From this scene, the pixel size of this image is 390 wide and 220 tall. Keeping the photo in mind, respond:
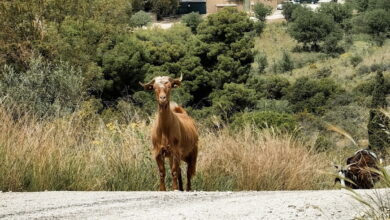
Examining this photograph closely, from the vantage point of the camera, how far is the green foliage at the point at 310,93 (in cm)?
5141

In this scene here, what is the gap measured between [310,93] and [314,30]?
28.8 meters

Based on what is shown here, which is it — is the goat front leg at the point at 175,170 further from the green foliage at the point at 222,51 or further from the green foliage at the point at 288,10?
the green foliage at the point at 288,10

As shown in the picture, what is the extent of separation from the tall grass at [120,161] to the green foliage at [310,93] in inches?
1603

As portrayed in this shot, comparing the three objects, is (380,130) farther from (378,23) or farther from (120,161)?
(378,23)

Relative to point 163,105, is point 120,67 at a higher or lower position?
lower

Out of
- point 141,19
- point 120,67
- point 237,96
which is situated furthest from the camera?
point 141,19

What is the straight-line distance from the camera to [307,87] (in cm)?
Result: 5409

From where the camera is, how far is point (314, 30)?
81.4m

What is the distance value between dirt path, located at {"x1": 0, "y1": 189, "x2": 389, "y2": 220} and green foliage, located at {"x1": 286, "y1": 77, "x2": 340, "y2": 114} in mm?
43917

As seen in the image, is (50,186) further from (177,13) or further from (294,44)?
(177,13)

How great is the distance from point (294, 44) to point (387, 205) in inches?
3186

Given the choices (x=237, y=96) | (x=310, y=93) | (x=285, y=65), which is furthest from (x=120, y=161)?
(x=285, y=65)

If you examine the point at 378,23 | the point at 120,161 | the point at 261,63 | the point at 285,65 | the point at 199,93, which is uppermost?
the point at 120,161

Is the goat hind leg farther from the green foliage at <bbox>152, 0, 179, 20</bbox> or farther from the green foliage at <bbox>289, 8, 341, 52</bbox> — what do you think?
the green foliage at <bbox>152, 0, 179, 20</bbox>
